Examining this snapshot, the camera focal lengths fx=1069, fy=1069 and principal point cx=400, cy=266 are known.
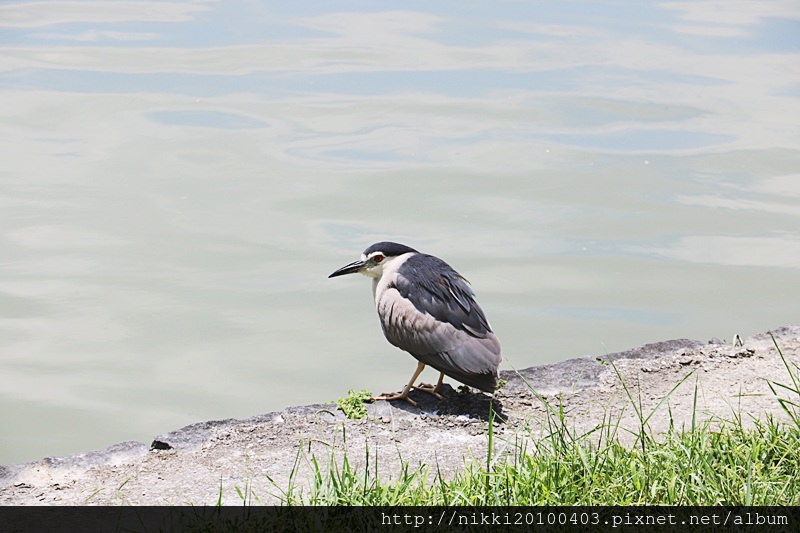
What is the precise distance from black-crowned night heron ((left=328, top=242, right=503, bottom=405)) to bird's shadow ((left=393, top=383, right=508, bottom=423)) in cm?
4

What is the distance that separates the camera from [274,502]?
13.7 feet

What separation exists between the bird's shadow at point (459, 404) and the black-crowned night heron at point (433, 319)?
0.04 m

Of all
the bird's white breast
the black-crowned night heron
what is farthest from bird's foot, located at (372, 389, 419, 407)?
the bird's white breast

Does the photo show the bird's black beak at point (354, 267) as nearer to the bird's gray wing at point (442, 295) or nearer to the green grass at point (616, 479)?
the bird's gray wing at point (442, 295)

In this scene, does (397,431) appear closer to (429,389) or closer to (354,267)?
(429,389)

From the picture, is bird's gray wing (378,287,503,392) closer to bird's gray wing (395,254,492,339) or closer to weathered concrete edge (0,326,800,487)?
bird's gray wing (395,254,492,339)

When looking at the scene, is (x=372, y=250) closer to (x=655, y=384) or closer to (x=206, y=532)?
(x=655, y=384)

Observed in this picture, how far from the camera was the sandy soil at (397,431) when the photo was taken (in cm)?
457

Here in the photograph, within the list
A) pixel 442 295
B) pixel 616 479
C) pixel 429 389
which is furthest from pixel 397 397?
pixel 616 479

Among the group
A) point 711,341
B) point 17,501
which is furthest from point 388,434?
point 711,341

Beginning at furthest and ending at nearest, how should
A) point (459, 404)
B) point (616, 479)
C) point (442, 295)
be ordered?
point (459, 404)
point (442, 295)
point (616, 479)

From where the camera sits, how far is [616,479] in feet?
13.1

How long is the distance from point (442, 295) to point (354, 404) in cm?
71

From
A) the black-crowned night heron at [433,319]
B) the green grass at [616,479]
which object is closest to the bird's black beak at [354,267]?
the black-crowned night heron at [433,319]
